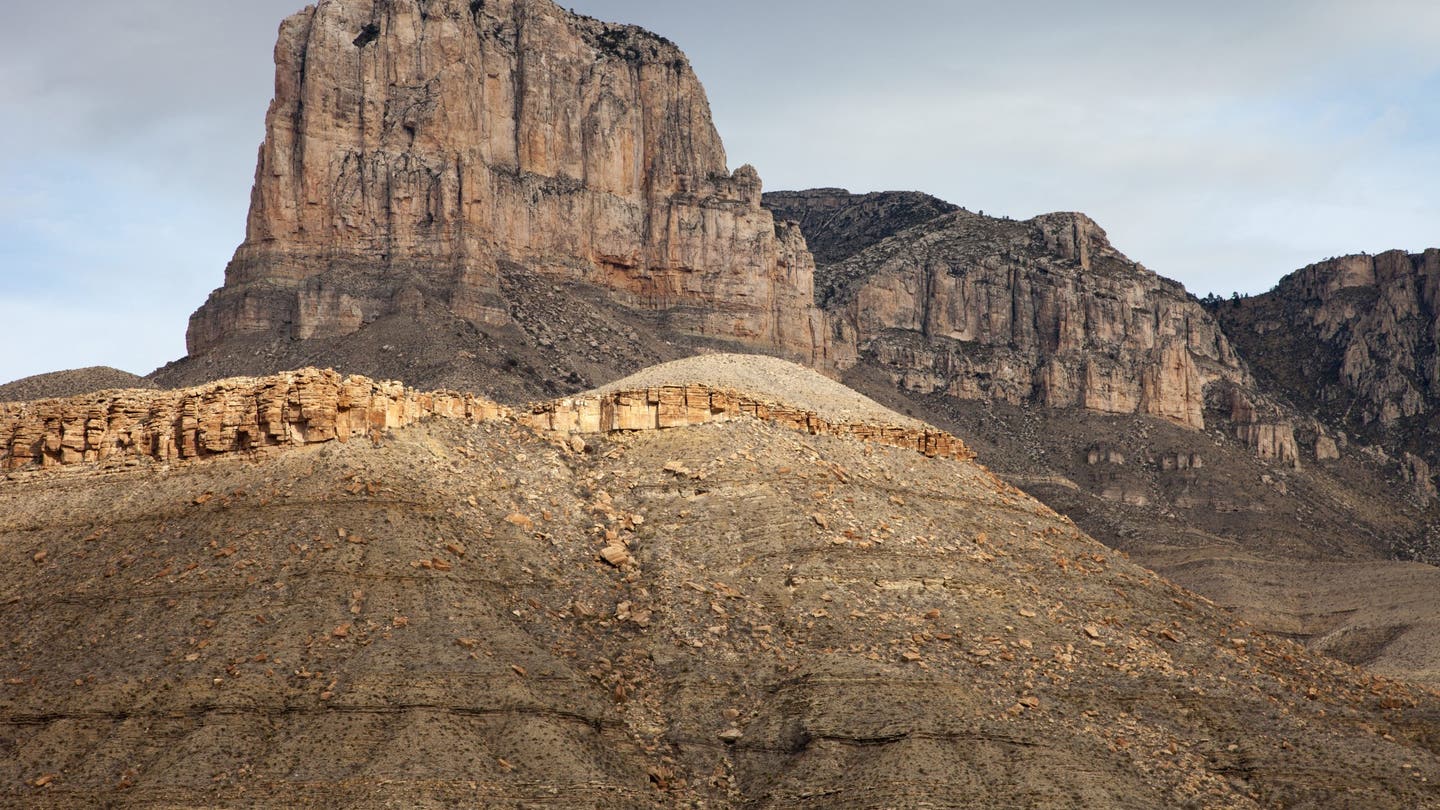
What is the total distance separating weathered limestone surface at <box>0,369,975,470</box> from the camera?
48781mm

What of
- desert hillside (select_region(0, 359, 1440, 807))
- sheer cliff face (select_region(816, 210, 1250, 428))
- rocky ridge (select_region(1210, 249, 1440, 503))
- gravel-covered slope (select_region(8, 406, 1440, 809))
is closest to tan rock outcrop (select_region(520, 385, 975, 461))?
desert hillside (select_region(0, 359, 1440, 807))

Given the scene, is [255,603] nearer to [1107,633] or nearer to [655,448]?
[655,448]

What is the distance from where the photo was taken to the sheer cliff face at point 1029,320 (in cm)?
17375

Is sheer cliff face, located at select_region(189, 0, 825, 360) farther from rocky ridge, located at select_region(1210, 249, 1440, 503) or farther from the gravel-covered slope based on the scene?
the gravel-covered slope

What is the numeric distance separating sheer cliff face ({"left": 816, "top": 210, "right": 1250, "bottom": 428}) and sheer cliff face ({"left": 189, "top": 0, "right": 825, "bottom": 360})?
1591 cm

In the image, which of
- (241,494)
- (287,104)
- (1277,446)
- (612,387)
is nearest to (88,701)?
(241,494)

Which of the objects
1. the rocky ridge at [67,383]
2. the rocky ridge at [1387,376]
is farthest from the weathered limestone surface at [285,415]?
the rocky ridge at [1387,376]

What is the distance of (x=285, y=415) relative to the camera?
4872 cm

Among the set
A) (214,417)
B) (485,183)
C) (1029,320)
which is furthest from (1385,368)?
(214,417)

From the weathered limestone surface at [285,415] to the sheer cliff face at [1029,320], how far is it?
378 feet

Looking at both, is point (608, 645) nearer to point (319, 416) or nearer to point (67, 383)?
point (319, 416)

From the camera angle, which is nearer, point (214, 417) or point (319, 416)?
point (319, 416)

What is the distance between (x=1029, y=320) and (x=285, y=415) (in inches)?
5559

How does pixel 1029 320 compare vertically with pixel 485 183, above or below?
below
